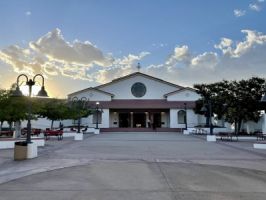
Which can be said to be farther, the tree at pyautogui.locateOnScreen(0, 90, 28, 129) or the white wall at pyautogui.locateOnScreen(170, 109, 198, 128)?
the white wall at pyautogui.locateOnScreen(170, 109, 198, 128)

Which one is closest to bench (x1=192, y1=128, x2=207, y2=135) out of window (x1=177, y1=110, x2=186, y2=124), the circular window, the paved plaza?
window (x1=177, y1=110, x2=186, y2=124)

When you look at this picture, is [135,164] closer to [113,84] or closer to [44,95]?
[44,95]

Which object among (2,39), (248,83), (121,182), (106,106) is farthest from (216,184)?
(106,106)

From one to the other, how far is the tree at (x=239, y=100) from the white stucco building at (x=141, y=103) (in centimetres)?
1131

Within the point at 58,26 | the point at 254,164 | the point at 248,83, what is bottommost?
the point at 254,164

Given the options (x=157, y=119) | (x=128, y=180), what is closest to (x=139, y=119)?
(x=157, y=119)

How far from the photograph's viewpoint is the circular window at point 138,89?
187ft

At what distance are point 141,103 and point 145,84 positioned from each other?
438 centimetres

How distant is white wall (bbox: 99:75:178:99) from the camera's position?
187 ft

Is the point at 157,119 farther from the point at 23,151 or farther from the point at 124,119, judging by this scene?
the point at 23,151

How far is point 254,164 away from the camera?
12.9m

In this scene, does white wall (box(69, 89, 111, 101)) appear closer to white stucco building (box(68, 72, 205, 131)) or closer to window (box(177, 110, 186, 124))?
white stucco building (box(68, 72, 205, 131))

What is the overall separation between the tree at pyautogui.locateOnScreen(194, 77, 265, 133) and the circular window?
58.9 feet

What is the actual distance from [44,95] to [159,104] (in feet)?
131
